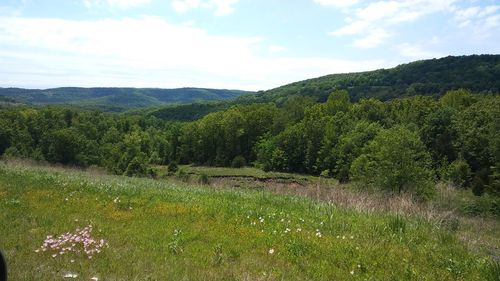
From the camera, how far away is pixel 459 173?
67.8 m

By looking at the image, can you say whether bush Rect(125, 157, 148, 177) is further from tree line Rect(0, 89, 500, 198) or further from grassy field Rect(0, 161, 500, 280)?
grassy field Rect(0, 161, 500, 280)

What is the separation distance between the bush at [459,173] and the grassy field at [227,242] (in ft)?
204

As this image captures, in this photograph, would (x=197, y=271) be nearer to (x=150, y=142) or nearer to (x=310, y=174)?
(x=310, y=174)

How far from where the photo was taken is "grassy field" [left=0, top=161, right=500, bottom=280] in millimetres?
7344

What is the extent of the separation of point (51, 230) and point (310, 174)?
3561 inches

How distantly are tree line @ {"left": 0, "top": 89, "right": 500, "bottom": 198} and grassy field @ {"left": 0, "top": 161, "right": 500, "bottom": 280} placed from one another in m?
32.4

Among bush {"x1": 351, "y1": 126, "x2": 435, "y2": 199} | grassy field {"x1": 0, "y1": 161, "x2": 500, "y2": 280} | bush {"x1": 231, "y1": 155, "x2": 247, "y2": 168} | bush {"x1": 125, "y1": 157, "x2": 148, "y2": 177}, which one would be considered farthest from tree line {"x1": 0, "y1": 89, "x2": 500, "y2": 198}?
grassy field {"x1": 0, "y1": 161, "x2": 500, "y2": 280}

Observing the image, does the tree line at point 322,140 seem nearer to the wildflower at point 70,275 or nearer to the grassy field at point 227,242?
the grassy field at point 227,242

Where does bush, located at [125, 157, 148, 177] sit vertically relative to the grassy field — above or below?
below

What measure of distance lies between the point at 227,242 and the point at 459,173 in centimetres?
6765

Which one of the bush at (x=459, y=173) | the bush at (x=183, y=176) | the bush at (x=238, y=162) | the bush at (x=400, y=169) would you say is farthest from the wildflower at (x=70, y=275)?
the bush at (x=238, y=162)

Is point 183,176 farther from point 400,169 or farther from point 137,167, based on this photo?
point 400,169

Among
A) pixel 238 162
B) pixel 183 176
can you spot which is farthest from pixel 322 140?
pixel 183 176

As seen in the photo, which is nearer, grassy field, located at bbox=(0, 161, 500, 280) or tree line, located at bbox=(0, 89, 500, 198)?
grassy field, located at bbox=(0, 161, 500, 280)
